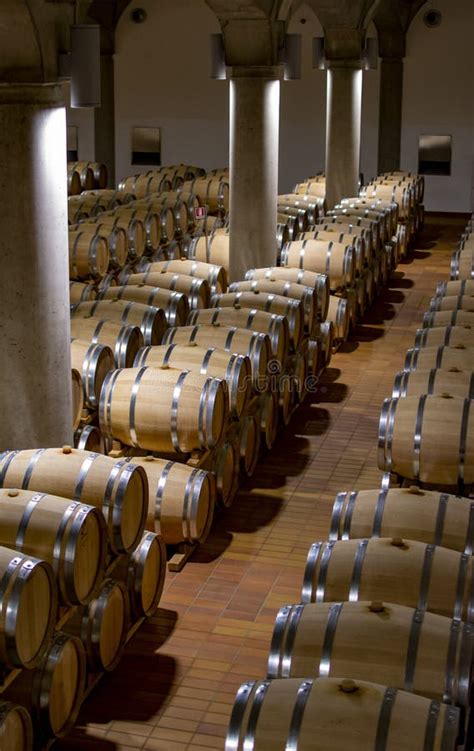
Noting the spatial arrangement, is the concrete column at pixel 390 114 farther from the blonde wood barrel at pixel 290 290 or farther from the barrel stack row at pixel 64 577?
the barrel stack row at pixel 64 577

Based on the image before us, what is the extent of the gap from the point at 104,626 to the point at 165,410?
2334 mm

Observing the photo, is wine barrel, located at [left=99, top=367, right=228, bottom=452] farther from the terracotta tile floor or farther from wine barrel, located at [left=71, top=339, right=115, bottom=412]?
the terracotta tile floor

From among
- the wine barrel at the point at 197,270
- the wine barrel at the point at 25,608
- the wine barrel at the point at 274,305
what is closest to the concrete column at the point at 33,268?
the wine barrel at the point at 25,608

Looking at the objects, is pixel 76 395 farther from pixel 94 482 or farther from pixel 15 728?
pixel 15 728

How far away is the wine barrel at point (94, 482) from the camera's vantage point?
6.68m

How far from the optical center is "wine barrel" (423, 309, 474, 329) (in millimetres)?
10961

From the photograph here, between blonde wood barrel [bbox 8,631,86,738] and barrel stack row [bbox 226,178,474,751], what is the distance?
1149 mm

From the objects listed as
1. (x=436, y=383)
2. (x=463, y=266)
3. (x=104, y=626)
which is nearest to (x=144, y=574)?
(x=104, y=626)

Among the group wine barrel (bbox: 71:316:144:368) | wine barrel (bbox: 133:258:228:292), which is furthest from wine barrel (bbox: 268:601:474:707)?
wine barrel (bbox: 133:258:228:292)

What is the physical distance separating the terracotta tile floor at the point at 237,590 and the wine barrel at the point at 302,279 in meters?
0.95

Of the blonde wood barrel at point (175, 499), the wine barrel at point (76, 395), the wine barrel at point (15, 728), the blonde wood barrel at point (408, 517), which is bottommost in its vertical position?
the wine barrel at point (15, 728)

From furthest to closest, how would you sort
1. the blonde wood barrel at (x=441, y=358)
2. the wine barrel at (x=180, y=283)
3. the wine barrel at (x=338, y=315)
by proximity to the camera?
the wine barrel at (x=338, y=315), the wine barrel at (x=180, y=283), the blonde wood barrel at (x=441, y=358)

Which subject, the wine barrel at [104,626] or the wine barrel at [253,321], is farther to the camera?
the wine barrel at [253,321]

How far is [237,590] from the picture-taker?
782cm
